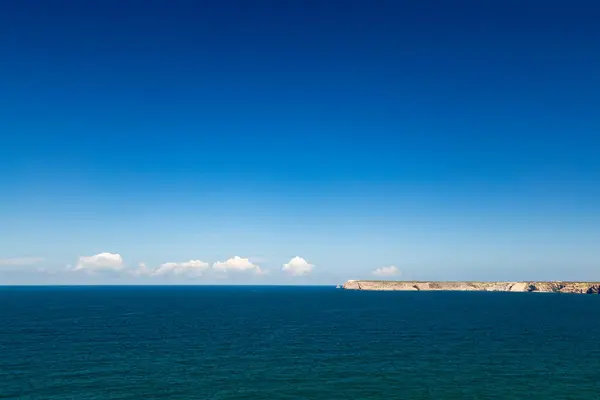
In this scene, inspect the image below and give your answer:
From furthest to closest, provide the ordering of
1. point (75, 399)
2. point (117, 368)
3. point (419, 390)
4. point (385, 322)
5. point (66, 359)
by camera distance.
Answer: point (385, 322), point (66, 359), point (117, 368), point (419, 390), point (75, 399)

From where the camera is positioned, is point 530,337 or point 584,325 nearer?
point 530,337

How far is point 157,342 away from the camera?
93.8 m

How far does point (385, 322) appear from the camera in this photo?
453 ft

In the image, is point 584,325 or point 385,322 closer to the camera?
point 584,325

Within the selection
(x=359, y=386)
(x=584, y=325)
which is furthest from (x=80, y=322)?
(x=584, y=325)

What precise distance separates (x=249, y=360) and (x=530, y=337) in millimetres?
71171

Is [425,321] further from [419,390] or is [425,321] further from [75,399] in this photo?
[75,399]

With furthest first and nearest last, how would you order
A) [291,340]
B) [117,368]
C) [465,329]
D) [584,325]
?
[584,325], [465,329], [291,340], [117,368]

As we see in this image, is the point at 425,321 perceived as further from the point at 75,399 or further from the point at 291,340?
the point at 75,399

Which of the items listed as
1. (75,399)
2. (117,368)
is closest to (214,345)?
(117,368)

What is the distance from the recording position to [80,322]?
132625mm

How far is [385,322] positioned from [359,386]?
83.0m

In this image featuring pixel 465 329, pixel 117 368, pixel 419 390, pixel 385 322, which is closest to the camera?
pixel 419 390

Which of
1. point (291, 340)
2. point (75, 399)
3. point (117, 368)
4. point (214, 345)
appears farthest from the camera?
point (291, 340)
